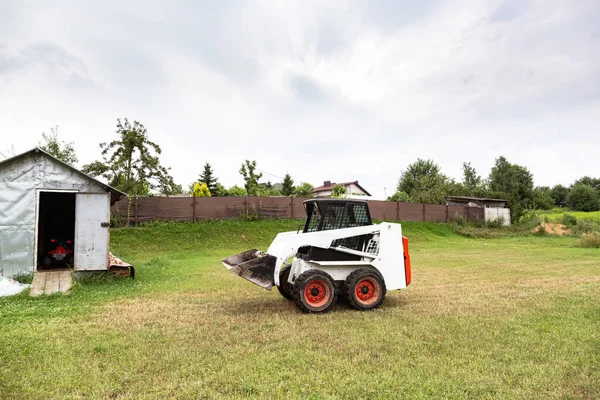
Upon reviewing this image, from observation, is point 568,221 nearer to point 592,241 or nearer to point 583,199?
point 592,241

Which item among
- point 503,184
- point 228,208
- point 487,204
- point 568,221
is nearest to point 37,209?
point 228,208

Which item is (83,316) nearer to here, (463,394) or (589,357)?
(463,394)

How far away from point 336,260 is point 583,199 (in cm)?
8600

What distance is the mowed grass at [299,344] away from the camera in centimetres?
405

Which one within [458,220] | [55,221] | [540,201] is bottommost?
[458,220]

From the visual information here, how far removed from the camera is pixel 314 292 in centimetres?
743

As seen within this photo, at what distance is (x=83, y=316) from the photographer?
7.22 metres

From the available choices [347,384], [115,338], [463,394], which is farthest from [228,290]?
[463,394]

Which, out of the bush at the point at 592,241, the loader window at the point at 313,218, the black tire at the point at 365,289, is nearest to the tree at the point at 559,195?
the bush at the point at 592,241

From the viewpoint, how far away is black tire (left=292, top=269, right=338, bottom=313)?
7.20 metres

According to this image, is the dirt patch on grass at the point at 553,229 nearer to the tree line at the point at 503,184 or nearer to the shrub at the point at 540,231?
the shrub at the point at 540,231

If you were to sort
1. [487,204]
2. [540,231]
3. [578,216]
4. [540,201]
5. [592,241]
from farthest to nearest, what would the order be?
1. [540,201]
2. [578,216]
3. [487,204]
4. [540,231]
5. [592,241]

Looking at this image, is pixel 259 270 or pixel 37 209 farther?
pixel 37 209

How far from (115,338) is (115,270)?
21.9ft
